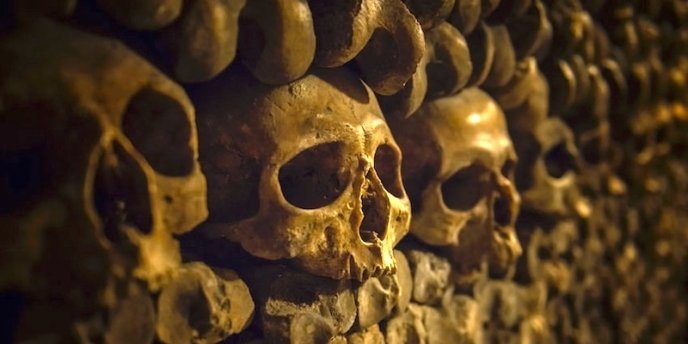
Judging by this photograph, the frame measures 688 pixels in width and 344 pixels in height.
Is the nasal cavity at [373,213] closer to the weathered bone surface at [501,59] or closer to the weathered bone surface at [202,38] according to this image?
the weathered bone surface at [202,38]

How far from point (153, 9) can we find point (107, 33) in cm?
5

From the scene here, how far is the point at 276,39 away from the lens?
817 mm

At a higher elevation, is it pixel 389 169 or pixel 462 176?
pixel 389 169

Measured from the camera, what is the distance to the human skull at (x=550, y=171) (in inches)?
57.4

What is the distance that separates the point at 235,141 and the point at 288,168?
0.09 meters

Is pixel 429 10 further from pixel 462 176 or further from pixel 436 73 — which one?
pixel 462 176

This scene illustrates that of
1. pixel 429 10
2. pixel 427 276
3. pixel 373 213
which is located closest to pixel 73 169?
pixel 373 213

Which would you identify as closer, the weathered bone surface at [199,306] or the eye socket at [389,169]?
the weathered bone surface at [199,306]

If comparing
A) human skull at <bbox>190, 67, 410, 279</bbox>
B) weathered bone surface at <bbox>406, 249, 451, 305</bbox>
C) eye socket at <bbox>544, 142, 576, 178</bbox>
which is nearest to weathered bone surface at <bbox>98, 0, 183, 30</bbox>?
human skull at <bbox>190, 67, 410, 279</bbox>

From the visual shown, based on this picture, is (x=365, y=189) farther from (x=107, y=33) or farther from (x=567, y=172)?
(x=567, y=172)

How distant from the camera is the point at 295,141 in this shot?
0.87m

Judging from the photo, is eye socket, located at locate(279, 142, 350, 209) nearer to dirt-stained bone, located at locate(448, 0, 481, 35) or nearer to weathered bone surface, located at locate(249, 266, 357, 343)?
weathered bone surface, located at locate(249, 266, 357, 343)

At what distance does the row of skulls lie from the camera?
0.68 meters

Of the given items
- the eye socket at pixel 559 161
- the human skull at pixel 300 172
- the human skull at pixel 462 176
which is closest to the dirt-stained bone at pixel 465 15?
the human skull at pixel 462 176
